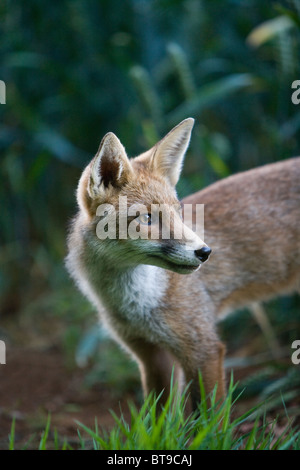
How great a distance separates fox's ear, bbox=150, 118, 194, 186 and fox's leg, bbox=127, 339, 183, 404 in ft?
3.91

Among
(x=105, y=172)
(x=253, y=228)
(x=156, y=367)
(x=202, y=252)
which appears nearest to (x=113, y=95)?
(x=253, y=228)

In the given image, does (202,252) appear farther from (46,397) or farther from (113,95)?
(113,95)

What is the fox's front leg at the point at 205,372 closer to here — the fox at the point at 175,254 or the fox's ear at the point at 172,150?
the fox at the point at 175,254

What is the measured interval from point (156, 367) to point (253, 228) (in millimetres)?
1239

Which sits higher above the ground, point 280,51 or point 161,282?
point 280,51

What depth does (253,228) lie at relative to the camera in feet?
13.8

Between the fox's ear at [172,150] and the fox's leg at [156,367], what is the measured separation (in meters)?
1.19

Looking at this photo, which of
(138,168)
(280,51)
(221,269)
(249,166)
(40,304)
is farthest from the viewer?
(40,304)

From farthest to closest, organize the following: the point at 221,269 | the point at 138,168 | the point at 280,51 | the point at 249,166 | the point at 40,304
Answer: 1. the point at 40,304
2. the point at 249,166
3. the point at 280,51
4. the point at 221,269
5. the point at 138,168

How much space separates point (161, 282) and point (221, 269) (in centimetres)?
65

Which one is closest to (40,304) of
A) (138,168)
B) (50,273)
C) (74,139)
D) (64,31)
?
(50,273)

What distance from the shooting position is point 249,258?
13.8ft

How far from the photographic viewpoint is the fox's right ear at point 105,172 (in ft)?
10.3

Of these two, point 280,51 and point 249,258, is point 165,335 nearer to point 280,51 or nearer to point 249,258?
point 249,258
